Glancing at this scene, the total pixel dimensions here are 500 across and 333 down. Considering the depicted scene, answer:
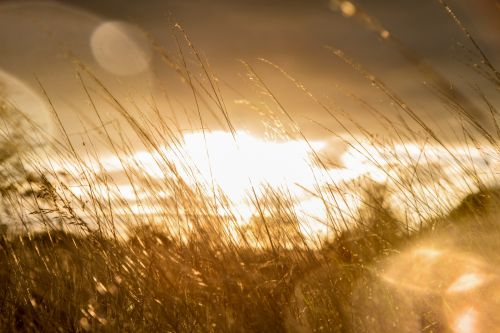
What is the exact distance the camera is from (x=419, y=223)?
8.29 ft

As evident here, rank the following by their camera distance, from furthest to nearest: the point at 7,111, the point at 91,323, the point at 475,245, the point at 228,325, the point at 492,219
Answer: the point at 7,111 < the point at 492,219 < the point at 475,245 < the point at 91,323 < the point at 228,325

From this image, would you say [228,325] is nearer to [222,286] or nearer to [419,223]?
[222,286]

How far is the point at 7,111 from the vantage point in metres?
2.63

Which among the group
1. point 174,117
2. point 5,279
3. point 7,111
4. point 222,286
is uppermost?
point 7,111

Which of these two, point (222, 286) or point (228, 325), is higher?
point (222, 286)

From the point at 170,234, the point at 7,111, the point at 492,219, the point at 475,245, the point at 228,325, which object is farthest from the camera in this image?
the point at 7,111

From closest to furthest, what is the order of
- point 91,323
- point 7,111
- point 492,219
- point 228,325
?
point 228,325 → point 91,323 → point 492,219 → point 7,111

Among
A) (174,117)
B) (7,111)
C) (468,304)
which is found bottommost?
(468,304)

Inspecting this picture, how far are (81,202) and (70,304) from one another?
562 mm

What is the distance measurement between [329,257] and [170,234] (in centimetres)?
64

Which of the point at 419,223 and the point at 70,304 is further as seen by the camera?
→ the point at 419,223

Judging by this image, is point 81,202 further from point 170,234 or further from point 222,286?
point 222,286

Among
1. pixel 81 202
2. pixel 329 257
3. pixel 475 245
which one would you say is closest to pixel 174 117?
pixel 81 202

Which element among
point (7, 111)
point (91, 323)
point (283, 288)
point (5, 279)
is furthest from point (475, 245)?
point (7, 111)
